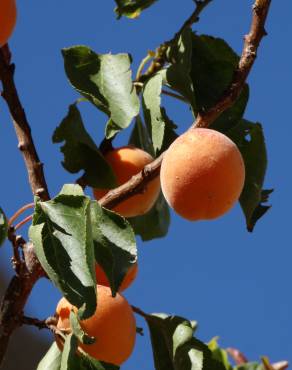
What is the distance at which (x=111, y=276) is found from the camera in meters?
1.34

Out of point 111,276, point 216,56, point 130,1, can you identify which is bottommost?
point 111,276

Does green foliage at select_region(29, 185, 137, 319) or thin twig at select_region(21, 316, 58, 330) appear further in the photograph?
thin twig at select_region(21, 316, 58, 330)

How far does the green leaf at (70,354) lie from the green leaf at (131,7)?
29.6 inches

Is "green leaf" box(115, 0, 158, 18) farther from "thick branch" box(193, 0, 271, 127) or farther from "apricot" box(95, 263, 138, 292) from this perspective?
"apricot" box(95, 263, 138, 292)

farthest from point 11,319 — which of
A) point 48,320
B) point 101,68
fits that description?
point 101,68

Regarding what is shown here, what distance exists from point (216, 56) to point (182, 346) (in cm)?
49

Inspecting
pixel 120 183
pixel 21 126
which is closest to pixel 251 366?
pixel 120 183

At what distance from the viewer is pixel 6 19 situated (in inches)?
60.5

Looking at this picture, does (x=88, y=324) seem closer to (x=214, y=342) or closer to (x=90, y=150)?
(x=90, y=150)

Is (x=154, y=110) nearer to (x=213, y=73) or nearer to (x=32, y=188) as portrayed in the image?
(x=213, y=73)

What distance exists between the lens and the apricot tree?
4.38ft

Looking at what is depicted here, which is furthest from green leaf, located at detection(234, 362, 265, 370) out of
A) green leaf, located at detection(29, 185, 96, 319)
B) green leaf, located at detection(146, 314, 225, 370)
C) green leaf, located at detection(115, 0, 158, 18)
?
green leaf, located at detection(115, 0, 158, 18)

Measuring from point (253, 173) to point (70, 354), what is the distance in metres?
0.48

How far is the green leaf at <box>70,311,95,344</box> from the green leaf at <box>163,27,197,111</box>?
41 cm
